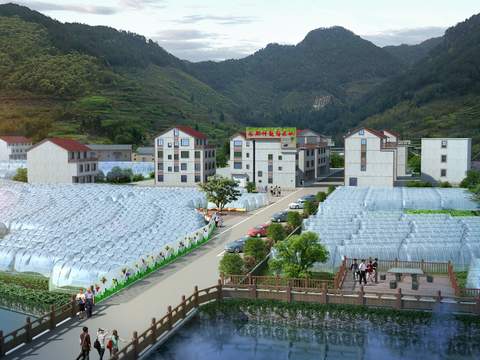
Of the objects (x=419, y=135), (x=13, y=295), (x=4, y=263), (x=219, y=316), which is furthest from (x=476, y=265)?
(x=419, y=135)

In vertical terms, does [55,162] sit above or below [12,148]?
below

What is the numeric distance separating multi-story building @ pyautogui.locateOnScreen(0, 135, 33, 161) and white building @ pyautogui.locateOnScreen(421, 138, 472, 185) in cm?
8620

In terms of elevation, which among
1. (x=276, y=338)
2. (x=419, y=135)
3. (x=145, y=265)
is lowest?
(x=276, y=338)

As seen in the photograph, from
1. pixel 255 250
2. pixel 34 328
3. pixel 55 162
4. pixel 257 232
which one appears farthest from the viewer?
pixel 55 162

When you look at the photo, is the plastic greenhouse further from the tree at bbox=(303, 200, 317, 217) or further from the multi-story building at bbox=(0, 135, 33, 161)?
the multi-story building at bbox=(0, 135, 33, 161)

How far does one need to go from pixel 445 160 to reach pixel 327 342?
2468 inches

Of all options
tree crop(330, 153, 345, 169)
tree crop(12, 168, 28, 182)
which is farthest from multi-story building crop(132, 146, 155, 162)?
tree crop(330, 153, 345, 169)

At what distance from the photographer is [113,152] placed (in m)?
126

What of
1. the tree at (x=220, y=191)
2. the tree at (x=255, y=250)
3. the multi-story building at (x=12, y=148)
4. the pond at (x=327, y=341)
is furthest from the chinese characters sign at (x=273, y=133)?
the multi-story building at (x=12, y=148)

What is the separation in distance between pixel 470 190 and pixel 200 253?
36070 mm

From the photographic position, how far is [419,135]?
16362 cm

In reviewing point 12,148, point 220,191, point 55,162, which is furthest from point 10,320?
point 12,148

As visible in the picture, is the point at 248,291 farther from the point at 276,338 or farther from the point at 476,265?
the point at 476,265

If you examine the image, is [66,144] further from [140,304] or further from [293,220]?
[140,304]
